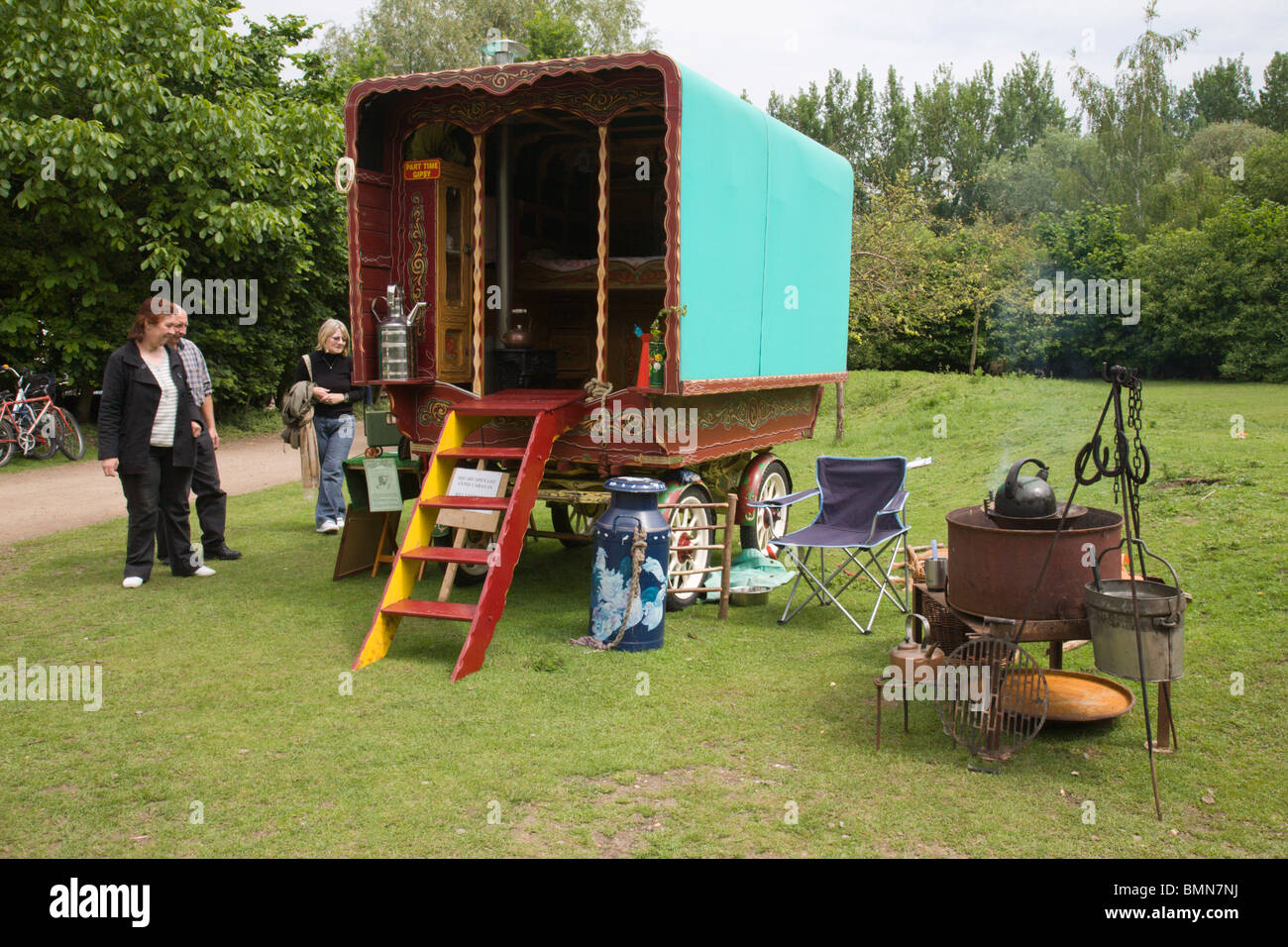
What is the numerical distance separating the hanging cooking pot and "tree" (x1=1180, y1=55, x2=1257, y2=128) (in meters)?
50.1

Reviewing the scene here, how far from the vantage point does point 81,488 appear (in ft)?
38.5

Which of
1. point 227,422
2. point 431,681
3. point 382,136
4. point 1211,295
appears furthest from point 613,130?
point 1211,295

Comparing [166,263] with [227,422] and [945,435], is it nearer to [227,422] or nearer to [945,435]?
[227,422]

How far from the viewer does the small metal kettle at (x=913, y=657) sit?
4.54 m

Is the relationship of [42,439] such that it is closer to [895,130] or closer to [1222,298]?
[1222,298]

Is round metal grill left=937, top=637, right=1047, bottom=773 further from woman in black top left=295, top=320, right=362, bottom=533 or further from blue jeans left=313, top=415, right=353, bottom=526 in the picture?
woman in black top left=295, top=320, right=362, bottom=533

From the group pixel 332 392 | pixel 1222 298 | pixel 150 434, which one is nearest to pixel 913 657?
pixel 150 434

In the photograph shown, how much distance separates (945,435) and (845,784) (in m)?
10.8

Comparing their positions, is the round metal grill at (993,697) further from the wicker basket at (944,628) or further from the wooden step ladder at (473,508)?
the wooden step ladder at (473,508)

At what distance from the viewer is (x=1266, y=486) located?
8.17 metres

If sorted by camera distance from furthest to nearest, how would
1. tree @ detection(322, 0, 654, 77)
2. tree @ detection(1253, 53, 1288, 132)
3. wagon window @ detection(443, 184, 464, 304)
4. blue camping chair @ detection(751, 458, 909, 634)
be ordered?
tree @ detection(1253, 53, 1288, 132) < tree @ detection(322, 0, 654, 77) < wagon window @ detection(443, 184, 464, 304) < blue camping chair @ detection(751, 458, 909, 634)

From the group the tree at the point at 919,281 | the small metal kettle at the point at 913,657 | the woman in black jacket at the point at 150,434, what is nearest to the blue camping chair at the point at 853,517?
the small metal kettle at the point at 913,657

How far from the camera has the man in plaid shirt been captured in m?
7.58

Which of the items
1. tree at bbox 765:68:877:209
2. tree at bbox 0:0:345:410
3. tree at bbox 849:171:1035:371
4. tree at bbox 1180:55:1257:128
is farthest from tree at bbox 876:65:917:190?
tree at bbox 0:0:345:410
